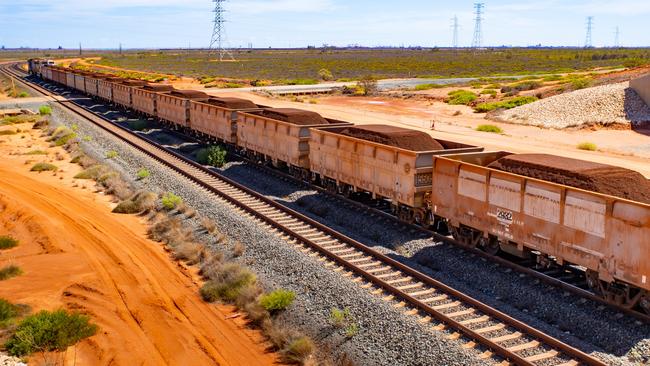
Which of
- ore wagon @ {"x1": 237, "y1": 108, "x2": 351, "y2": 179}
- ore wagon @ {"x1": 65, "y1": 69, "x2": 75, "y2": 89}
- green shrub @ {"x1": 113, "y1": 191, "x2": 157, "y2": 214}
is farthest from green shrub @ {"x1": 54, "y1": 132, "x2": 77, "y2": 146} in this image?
ore wagon @ {"x1": 65, "y1": 69, "x2": 75, "y2": 89}

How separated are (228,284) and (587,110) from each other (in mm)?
39580

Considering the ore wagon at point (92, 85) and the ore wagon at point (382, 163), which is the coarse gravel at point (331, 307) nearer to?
the ore wagon at point (382, 163)

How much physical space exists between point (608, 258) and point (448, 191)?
496 centimetres

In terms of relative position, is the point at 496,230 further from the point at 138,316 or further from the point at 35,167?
the point at 35,167

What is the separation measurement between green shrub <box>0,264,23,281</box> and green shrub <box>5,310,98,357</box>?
374 centimetres

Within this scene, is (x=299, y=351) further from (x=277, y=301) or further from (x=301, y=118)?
(x=301, y=118)

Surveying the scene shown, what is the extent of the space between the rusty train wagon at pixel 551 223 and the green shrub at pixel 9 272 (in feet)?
38.1

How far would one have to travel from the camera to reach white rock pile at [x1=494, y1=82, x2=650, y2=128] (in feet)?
144

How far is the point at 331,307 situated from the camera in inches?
521

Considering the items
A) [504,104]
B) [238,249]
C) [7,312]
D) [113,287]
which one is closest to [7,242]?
[113,287]

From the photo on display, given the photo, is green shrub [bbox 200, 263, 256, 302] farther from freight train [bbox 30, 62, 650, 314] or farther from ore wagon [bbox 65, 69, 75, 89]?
ore wagon [bbox 65, 69, 75, 89]

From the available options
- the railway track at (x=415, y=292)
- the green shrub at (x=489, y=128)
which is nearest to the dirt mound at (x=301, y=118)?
the railway track at (x=415, y=292)

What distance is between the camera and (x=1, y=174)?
29703mm

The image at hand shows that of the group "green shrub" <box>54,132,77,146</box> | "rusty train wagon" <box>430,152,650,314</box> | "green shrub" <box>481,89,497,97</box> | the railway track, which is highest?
"green shrub" <box>481,89,497,97</box>
